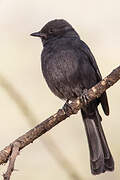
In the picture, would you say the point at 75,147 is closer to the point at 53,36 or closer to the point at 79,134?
the point at 79,134

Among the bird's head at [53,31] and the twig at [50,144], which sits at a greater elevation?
the bird's head at [53,31]

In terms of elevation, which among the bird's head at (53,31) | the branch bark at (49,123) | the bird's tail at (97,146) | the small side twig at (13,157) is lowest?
the bird's tail at (97,146)

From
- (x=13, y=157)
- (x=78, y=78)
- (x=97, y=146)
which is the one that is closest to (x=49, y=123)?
(x=13, y=157)

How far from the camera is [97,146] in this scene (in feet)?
16.2

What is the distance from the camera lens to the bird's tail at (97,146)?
4617 millimetres

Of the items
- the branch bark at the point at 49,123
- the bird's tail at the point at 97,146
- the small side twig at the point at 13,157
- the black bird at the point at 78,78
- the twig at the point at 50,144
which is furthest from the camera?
the black bird at the point at 78,78

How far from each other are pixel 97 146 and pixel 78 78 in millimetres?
608

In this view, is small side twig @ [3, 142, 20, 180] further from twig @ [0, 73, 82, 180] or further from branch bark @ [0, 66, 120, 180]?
twig @ [0, 73, 82, 180]

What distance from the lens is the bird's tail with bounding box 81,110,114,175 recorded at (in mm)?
4617

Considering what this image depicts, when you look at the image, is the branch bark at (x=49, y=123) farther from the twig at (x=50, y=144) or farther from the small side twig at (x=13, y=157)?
the twig at (x=50, y=144)

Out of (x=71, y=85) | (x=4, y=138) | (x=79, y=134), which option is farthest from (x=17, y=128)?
(x=71, y=85)

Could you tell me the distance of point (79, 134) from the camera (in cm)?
554

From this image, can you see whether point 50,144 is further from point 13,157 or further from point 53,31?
point 13,157

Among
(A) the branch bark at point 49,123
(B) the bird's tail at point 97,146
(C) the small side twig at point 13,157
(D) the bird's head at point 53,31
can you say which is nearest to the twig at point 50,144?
(B) the bird's tail at point 97,146
